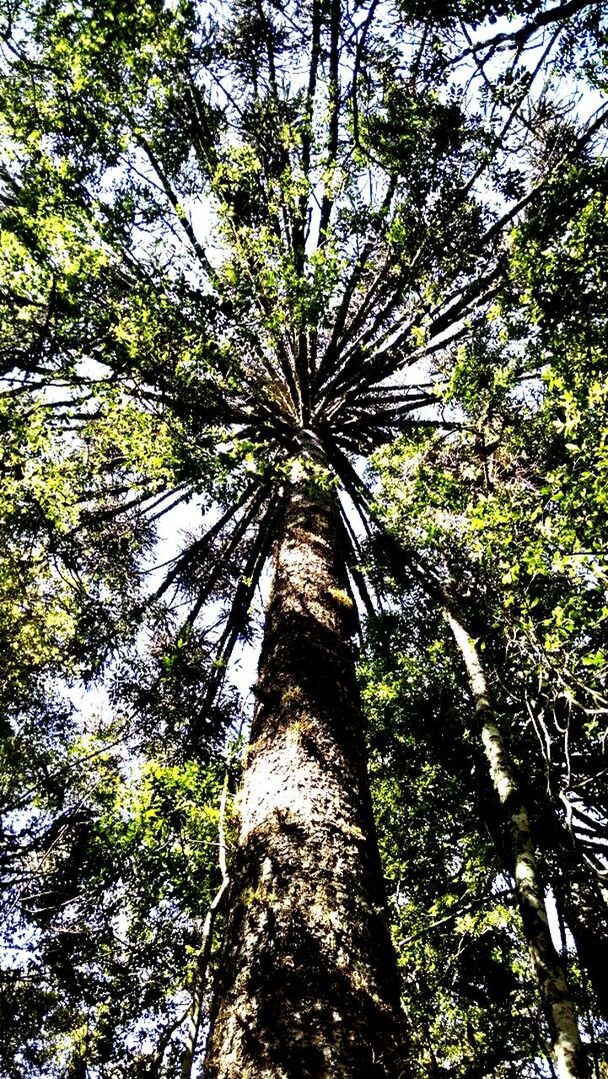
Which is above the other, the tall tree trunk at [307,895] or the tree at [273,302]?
the tree at [273,302]

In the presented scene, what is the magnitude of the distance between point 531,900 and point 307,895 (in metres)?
2.55

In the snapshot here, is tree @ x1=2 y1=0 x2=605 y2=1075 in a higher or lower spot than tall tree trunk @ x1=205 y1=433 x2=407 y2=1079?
higher

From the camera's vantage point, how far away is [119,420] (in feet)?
18.6

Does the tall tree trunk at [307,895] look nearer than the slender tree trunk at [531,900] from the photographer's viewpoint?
Yes

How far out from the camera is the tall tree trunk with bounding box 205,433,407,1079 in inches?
85.7

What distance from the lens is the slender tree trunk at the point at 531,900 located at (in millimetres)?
3643

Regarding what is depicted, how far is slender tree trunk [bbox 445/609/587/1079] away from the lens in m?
3.64

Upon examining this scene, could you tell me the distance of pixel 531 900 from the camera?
176 inches

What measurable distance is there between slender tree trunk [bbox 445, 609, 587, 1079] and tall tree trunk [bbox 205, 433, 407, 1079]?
1736 mm

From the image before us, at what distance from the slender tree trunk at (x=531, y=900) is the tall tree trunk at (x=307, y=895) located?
5.70ft

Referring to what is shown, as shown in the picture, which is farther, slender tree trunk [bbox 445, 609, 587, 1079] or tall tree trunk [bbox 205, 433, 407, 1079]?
slender tree trunk [bbox 445, 609, 587, 1079]

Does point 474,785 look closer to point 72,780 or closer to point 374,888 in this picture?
point 72,780

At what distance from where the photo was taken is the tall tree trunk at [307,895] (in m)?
2.18

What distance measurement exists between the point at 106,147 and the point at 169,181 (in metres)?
2.04
